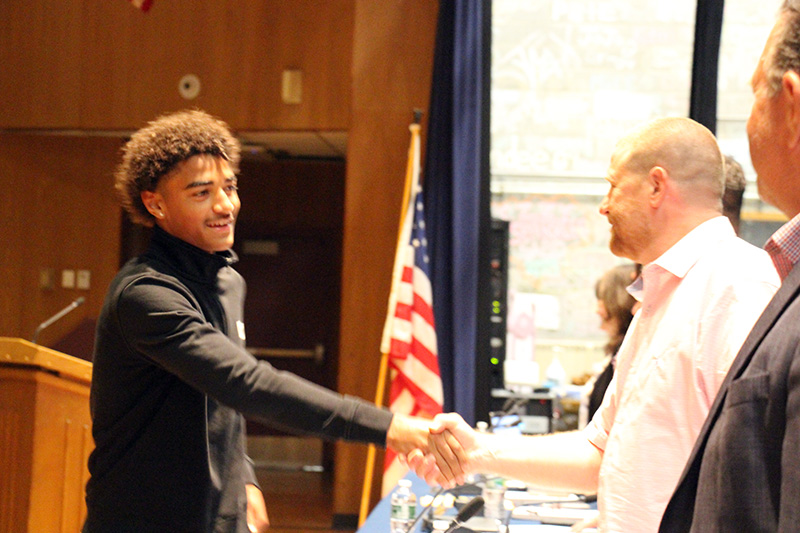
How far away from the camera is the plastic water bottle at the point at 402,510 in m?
2.24

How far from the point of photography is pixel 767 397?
0.88 meters

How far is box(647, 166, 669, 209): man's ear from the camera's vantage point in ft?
5.78

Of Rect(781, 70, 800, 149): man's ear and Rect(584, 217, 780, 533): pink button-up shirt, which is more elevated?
Rect(781, 70, 800, 149): man's ear

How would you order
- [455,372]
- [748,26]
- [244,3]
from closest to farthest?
[455,372], [748,26], [244,3]

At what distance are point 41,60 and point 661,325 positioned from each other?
6.25m

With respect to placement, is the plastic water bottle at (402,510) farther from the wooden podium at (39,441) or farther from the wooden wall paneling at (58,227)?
the wooden wall paneling at (58,227)

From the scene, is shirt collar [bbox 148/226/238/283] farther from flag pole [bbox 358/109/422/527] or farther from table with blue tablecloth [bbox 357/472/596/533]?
flag pole [bbox 358/109/422/527]

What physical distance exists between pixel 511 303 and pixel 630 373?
434cm

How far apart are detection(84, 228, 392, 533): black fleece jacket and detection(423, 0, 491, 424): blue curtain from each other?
334 cm

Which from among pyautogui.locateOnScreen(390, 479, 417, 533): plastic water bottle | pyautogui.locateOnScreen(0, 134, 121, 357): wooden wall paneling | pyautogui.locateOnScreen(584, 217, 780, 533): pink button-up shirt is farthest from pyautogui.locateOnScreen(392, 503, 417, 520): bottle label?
pyautogui.locateOnScreen(0, 134, 121, 357): wooden wall paneling

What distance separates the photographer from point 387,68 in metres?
5.90

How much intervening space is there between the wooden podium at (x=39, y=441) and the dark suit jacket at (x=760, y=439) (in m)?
2.29

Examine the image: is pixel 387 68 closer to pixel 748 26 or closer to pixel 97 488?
pixel 748 26

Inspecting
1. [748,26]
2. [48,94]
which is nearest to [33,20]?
[48,94]
